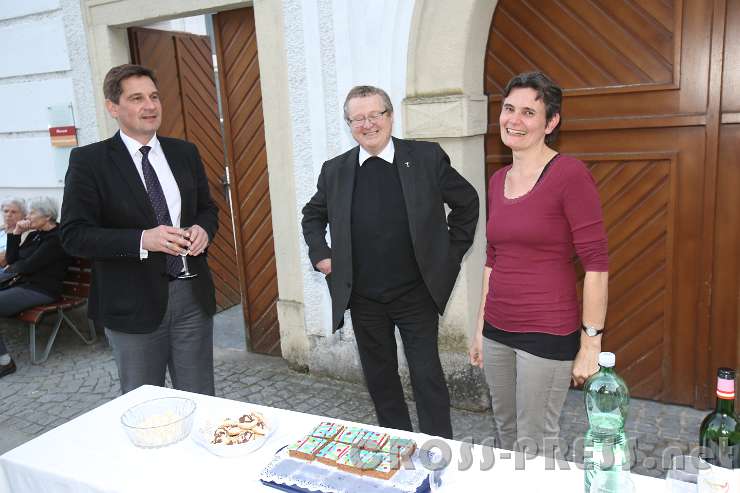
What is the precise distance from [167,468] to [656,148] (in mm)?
3262

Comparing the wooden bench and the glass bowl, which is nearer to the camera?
the glass bowl

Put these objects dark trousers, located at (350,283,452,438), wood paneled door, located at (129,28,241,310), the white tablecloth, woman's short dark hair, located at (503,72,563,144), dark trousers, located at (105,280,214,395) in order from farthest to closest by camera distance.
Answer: wood paneled door, located at (129,28,241,310) < dark trousers, located at (350,283,452,438) < dark trousers, located at (105,280,214,395) < woman's short dark hair, located at (503,72,563,144) < the white tablecloth

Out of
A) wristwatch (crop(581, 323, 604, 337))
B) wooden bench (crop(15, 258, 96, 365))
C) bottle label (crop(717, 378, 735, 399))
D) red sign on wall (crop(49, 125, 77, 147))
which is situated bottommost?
wooden bench (crop(15, 258, 96, 365))

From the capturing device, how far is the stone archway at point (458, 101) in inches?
151

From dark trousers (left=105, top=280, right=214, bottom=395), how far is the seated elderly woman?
9.62ft

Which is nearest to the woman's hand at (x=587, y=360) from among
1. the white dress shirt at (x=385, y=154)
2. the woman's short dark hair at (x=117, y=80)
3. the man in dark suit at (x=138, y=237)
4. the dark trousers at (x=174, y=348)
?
the white dress shirt at (x=385, y=154)

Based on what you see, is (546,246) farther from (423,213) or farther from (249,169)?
(249,169)

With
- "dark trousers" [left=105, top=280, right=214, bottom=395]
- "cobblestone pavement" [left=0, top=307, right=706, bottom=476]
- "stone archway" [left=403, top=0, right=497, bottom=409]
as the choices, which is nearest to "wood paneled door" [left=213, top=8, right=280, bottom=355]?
"cobblestone pavement" [left=0, top=307, right=706, bottom=476]

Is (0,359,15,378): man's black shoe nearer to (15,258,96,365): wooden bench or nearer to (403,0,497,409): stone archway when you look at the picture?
(15,258,96,365): wooden bench

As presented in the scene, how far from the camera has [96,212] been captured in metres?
2.92

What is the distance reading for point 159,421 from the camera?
2018mm

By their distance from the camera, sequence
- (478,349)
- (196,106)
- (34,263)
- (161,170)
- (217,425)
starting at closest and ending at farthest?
(217,425), (478,349), (161,170), (34,263), (196,106)

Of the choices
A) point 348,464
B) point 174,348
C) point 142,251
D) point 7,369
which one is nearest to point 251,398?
point 174,348

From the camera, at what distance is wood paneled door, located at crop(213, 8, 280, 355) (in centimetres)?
519
